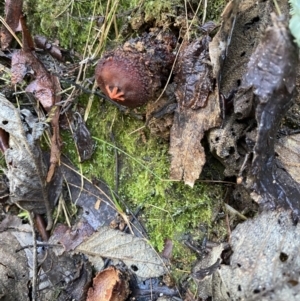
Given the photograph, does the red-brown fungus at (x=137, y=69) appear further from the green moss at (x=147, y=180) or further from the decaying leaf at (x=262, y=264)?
the decaying leaf at (x=262, y=264)

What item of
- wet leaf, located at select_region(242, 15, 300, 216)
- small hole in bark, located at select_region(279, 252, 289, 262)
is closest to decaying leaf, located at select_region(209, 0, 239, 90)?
wet leaf, located at select_region(242, 15, 300, 216)

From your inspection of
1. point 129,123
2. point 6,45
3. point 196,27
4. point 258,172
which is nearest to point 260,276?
point 258,172

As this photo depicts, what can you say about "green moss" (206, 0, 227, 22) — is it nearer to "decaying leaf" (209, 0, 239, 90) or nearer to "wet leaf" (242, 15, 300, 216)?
"decaying leaf" (209, 0, 239, 90)

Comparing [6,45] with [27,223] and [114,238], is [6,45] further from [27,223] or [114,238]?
[114,238]

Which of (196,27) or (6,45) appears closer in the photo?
(196,27)

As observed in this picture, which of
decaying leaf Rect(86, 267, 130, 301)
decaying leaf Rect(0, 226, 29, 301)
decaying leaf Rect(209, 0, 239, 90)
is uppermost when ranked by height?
decaying leaf Rect(209, 0, 239, 90)
